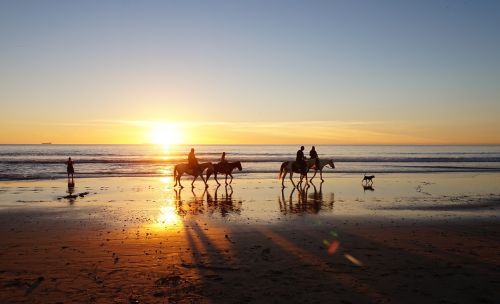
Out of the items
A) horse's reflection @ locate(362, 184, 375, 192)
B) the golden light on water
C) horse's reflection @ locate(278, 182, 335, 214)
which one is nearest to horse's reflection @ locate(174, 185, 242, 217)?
the golden light on water

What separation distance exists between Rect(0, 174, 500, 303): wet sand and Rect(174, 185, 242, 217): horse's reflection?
9 cm

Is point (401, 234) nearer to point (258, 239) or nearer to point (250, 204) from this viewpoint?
point (258, 239)

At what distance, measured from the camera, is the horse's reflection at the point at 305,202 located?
615 inches

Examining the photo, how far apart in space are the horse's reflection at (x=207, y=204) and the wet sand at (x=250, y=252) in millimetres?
90

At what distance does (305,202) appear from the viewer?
1772 cm

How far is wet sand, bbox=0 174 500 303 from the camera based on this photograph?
22.1 ft

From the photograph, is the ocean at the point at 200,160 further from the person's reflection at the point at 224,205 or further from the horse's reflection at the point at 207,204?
the person's reflection at the point at 224,205

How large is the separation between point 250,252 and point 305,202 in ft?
29.2

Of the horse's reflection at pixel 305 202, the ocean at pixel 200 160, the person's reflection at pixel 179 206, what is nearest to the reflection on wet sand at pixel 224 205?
the person's reflection at pixel 179 206

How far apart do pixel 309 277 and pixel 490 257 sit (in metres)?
4.35

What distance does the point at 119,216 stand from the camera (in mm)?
13945

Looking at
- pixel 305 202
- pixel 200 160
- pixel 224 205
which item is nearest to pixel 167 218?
pixel 224 205

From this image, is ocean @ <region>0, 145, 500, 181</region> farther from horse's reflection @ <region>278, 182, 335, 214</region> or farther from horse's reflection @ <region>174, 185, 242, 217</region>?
horse's reflection @ <region>174, 185, 242, 217</region>

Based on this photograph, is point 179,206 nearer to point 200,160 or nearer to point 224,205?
point 224,205
